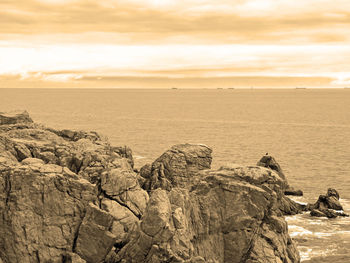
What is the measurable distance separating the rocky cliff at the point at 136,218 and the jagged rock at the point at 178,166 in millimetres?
13669

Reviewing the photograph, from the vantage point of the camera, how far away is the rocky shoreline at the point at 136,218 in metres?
28.0

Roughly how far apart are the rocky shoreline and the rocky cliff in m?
0.06

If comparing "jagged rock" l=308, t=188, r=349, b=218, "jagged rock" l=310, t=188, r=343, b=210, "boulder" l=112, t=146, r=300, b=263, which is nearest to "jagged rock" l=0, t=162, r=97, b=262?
"boulder" l=112, t=146, r=300, b=263

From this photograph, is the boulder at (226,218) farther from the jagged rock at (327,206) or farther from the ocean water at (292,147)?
the jagged rock at (327,206)

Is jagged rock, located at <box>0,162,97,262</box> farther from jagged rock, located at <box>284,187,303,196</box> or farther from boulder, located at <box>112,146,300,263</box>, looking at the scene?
jagged rock, located at <box>284,187,303,196</box>

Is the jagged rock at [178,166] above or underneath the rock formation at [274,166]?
above

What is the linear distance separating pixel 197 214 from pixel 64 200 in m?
8.51

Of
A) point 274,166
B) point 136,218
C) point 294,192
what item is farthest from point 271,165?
point 136,218

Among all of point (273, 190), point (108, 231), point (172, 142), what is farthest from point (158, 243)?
point (172, 142)

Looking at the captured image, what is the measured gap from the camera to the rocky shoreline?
28000 mm

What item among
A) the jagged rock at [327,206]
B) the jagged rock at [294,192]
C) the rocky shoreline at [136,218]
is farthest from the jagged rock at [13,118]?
the jagged rock at [327,206]

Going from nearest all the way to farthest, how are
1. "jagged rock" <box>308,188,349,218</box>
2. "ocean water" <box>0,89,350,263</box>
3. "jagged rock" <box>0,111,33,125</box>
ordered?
1. "ocean water" <box>0,89,350,263</box>
2. "jagged rock" <box>308,188,349,218</box>
3. "jagged rock" <box>0,111,33,125</box>

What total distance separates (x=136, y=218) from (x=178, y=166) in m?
16.6

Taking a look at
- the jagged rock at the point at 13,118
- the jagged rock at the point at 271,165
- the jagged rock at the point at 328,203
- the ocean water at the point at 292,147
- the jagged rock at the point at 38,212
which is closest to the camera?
the jagged rock at the point at 38,212
